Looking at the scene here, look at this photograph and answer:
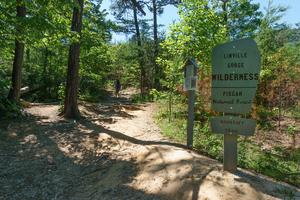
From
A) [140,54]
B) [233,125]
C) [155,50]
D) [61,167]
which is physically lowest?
[61,167]

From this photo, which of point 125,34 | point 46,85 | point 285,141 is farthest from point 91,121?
point 125,34

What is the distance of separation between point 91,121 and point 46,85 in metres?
10.9

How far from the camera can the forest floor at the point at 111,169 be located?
4500mm

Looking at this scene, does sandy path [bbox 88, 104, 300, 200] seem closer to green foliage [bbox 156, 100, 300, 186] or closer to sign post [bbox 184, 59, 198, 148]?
sign post [bbox 184, 59, 198, 148]

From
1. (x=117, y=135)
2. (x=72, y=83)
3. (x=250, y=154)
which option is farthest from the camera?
(x=72, y=83)

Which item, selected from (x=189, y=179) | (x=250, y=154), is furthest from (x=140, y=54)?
(x=189, y=179)

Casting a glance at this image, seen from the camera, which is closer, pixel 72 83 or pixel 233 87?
pixel 233 87

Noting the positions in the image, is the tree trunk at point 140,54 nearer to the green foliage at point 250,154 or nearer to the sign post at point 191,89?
the green foliage at point 250,154

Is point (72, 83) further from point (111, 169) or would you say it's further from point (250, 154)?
point (250, 154)

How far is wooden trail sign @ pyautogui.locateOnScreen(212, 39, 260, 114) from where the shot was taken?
4762mm

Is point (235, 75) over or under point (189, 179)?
over

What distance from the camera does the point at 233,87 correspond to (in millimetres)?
4887

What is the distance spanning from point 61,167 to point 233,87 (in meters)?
3.40

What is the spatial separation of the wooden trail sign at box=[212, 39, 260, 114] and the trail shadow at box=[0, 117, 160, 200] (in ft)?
5.86
